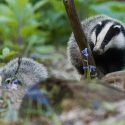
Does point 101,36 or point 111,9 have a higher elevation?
point 111,9

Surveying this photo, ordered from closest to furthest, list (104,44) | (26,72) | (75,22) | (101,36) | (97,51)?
1. (75,22)
2. (26,72)
3. (97,51)
4. (101,36)
5. (104,44)

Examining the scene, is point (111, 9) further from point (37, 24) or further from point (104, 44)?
point (104, 44)

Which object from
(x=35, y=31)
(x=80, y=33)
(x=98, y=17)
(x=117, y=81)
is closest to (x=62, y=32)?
(x=35, y=31)

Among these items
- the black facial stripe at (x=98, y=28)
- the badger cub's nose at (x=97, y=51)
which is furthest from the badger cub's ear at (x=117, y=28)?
the badger cub's nose at (x=97, y=51)

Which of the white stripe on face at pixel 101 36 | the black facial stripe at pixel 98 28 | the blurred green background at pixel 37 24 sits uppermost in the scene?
the blurred green background at pixel 37 24

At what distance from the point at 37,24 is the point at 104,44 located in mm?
4287

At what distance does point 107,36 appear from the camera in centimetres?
694

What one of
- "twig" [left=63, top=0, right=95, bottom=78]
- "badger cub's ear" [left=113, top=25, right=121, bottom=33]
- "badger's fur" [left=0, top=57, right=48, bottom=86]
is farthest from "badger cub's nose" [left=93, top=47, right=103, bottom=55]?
"twig" [left=63, top=0, right=95, bottom=78]

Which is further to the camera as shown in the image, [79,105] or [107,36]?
[107,36]

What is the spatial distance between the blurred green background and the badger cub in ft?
8.61

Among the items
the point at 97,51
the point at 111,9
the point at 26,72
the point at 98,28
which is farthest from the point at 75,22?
the point at 111,9

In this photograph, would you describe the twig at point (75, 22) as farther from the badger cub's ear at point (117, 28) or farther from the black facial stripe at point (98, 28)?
the badger cub's ear at point (117, 28)

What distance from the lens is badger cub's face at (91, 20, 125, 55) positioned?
674 cm

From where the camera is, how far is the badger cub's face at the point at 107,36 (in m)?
6.74
